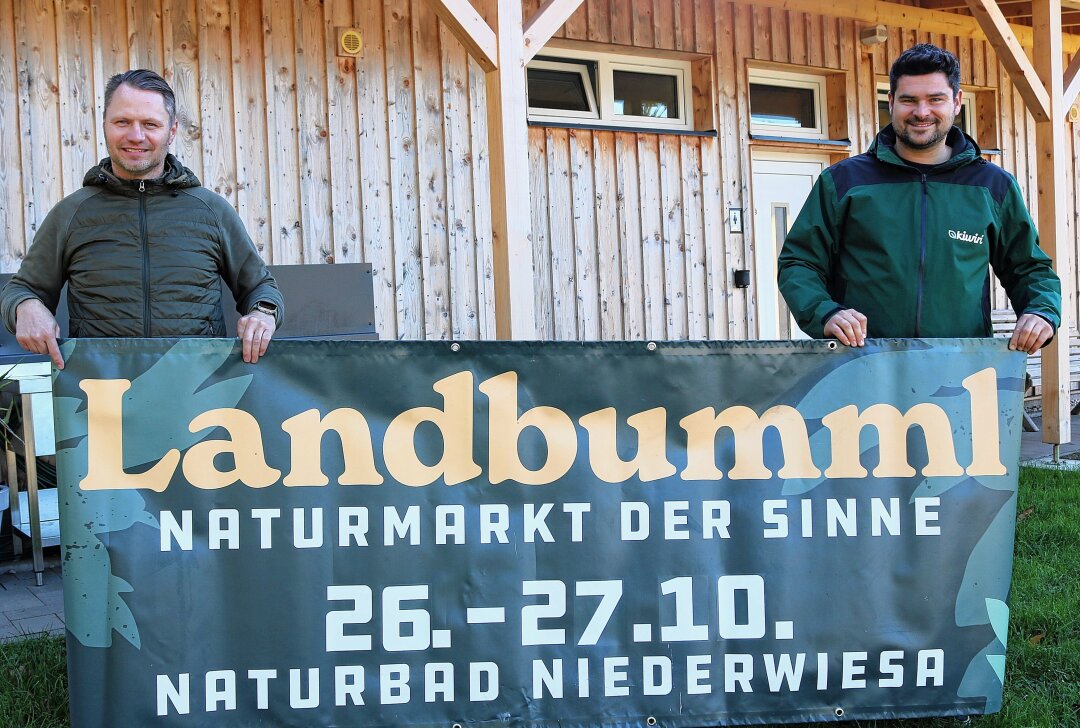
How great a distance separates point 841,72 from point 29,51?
5770 mm

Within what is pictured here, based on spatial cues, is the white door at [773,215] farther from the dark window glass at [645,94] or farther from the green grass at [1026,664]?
the green grass at [1026,664]

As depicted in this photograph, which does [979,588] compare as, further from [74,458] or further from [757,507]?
[74,458]

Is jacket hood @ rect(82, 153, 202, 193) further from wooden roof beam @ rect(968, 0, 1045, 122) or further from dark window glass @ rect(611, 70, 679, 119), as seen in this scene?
wooden roof beam @ rect(968, 0, 1045, 122)

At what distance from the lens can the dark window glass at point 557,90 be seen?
680 centimetres

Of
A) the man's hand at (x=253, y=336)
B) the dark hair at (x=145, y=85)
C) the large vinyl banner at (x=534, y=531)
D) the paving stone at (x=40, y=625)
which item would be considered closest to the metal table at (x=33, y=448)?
the paving stone at (x=40, y=625)

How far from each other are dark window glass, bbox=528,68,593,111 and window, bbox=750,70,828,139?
1.49 m

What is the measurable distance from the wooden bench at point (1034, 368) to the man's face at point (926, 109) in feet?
19.4

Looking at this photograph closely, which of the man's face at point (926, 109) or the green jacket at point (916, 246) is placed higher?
the man's face at point (926, 109)

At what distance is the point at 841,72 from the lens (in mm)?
8031

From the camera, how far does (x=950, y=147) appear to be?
3010 mm

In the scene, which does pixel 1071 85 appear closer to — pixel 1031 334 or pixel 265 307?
pixel 1031 334

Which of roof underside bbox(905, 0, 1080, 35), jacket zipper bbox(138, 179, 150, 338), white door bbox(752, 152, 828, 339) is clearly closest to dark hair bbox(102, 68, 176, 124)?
jacket zipper bbox(138, 179, 150, 338)

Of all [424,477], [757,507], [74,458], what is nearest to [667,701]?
[757,507]

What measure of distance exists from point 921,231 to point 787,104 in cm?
540
